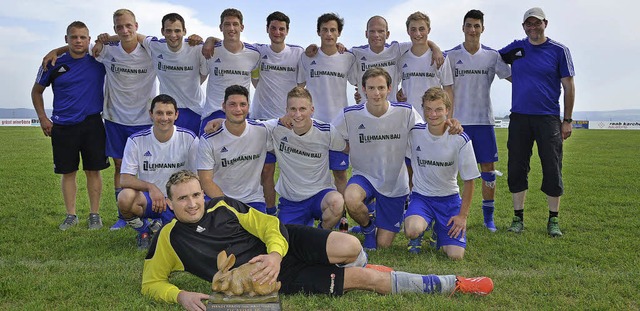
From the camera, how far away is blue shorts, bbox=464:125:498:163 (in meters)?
6.52

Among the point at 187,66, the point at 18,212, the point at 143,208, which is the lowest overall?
the point at 18,212

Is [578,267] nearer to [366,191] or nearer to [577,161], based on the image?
[366,191]

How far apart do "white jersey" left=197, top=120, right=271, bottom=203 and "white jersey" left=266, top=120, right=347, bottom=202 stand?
174 millimetres

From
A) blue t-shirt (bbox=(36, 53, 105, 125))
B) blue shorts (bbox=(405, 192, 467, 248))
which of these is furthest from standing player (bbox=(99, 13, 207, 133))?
blue shorts (bbox=(405, 192, 467, 248))

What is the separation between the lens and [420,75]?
Result: 6391mm

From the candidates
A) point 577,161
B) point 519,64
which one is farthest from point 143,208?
point 577,161

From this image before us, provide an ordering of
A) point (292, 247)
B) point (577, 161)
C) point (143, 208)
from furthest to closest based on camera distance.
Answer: point (577, 161) → point (143, 208) → point (292, 247)

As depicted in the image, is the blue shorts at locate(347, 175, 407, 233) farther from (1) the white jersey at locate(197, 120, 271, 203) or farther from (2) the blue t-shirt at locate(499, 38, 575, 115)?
(2) the blue t-shirt at locate(499, 38, 575, 115)

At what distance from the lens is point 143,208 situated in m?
5.32

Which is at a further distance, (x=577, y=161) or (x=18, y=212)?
(x=577, y=161)

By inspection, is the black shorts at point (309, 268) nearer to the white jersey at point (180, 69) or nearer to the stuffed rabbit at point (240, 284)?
the stuffed rabbit at point (240, 284)

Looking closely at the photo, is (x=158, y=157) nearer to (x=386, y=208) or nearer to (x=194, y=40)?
(x=194, y=40)

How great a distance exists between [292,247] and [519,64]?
392 cm

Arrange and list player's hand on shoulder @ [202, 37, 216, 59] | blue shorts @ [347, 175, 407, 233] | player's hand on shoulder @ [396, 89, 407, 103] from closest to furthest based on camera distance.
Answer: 1. blue shorts @ [347, 175, 407, 233]
2. player's hand on shoulder @ [202, 37, 216, 59]
3. player's hand on shoulder @ [396, 89, 407, 103]
